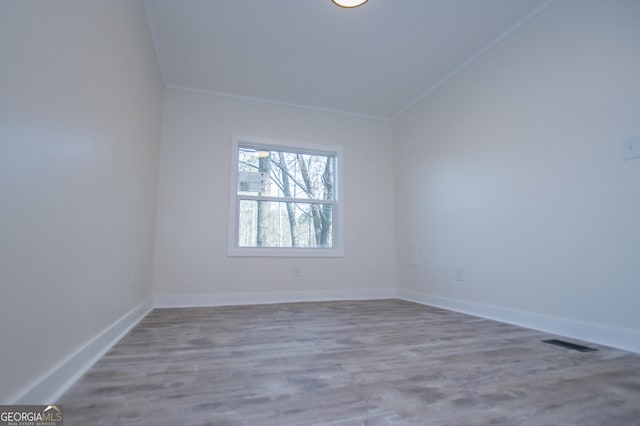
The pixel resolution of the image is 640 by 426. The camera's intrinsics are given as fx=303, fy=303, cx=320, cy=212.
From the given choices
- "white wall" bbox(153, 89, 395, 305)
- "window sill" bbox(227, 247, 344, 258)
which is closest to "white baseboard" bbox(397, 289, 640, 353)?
"white wall" bbox(153, 89, 395, 305)

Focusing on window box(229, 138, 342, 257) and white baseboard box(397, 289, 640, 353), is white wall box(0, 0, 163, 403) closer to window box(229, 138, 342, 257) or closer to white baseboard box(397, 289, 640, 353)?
window box(229, 138, 342, 257)

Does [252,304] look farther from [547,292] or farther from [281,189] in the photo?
[547,292]

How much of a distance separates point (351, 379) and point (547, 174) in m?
2.01

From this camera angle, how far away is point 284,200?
11.9 ft

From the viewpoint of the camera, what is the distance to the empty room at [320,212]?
1016 mm

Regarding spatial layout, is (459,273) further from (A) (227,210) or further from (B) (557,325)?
(A) (227,210)

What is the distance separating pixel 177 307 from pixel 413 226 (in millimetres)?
2726

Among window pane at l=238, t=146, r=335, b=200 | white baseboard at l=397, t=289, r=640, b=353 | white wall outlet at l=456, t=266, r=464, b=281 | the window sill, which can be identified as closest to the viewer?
white baseboard at l=397, t=289, r=640, b=353

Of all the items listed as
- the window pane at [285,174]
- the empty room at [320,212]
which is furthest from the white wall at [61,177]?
the window pane at [285,174]

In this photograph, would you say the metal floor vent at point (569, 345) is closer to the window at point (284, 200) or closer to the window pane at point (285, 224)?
Result: the window at point (284, 200)

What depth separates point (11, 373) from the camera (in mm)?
841

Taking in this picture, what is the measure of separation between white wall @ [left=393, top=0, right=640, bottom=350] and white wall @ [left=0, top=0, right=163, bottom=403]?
9.02 feet

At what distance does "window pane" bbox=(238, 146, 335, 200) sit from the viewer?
11.7 ft

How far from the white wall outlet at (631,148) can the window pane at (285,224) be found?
2648mm
